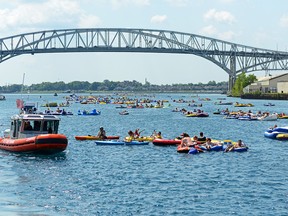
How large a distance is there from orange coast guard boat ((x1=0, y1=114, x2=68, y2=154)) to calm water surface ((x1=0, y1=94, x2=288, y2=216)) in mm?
691

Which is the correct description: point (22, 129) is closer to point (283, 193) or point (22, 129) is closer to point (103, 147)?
point (103, 147)

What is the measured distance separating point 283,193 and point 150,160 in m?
14.2

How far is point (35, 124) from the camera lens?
147ft

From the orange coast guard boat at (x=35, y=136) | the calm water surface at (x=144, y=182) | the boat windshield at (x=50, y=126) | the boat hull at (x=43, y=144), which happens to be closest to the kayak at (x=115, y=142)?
the calm water surface at (x=144, y=182)

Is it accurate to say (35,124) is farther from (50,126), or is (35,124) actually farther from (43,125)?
(50,126)

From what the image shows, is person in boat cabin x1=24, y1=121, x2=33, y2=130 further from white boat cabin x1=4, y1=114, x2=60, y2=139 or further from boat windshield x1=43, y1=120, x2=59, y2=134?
boat windshield x1=43, y1=120, x2=59, y2=134

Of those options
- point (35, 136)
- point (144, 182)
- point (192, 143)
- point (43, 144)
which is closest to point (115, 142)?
point (192, 143)

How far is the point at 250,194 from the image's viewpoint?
1206 inches

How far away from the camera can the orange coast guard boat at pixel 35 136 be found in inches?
1687

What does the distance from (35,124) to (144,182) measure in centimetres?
1303

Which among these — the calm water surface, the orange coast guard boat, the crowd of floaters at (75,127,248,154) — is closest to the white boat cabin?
the orange coast guard boat

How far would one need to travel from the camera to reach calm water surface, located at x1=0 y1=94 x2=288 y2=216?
91.5 feet

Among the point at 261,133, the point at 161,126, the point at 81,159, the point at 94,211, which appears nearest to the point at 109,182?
the point at 94,211

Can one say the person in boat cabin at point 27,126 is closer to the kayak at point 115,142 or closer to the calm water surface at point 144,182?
the calm water surface at point 144,182
